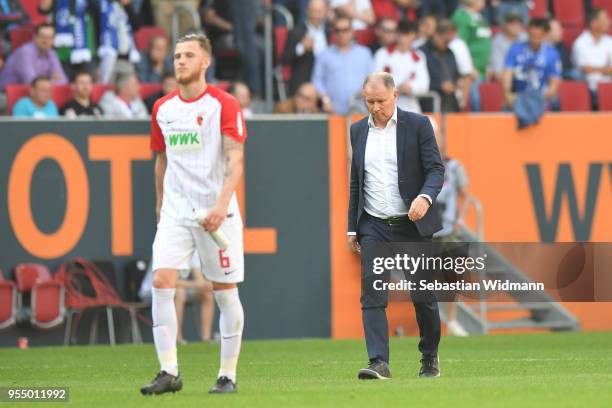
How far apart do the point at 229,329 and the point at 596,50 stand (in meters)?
13.7

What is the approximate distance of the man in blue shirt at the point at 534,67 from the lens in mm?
20875

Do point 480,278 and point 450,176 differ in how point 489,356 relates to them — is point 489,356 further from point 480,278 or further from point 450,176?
point 450,176

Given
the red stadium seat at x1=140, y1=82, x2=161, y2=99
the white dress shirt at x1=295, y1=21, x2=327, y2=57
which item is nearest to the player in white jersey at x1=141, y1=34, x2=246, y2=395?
the red stadium seat at x1=140, y1=82, x2=161, y2=99

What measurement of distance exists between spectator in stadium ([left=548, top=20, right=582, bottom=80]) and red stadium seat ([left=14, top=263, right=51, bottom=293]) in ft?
28.0

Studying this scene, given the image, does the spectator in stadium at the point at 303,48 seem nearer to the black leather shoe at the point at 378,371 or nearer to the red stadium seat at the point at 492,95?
the red stadium seat at the point at 492,95

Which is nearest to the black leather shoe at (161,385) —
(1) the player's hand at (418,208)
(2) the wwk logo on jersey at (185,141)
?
(2) the wwk logo on jersey at (185,141)

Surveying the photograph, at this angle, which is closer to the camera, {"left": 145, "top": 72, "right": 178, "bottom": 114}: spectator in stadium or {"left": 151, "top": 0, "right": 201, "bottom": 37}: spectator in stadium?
{"left": 145, "top": 72, "right": 178, "bottom": 114}: spectator in stadium

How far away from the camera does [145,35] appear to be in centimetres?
2055

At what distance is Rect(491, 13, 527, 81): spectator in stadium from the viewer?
22.0 meters

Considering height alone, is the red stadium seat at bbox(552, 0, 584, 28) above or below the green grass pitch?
above

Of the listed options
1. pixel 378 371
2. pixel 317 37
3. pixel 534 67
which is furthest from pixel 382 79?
pixel 534 67

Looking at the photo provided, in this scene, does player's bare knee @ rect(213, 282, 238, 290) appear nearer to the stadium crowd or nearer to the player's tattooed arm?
the player's tattooed arm

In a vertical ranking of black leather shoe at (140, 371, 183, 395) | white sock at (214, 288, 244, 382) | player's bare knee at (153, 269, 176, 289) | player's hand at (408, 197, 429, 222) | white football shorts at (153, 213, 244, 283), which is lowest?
black leather shoe at (140, 371, 183, 395)

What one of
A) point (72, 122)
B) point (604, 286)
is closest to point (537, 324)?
point (72, 122)
